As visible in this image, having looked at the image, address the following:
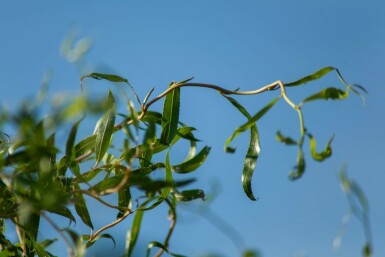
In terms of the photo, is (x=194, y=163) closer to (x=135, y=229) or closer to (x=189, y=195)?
(x=189, y=195)

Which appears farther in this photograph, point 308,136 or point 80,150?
point 80,150

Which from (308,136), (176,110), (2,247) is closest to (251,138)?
(176,110)

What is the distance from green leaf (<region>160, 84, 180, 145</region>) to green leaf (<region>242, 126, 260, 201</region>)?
9 centimetres

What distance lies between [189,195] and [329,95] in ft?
1.09

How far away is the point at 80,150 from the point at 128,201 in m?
0.09

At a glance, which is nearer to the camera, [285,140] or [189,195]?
[285,140]

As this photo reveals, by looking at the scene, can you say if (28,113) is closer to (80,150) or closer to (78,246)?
(78,246)

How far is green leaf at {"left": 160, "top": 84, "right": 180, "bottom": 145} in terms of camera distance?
3.02 feet

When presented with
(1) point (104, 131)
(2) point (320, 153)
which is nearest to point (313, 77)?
(2) point (320, 153)

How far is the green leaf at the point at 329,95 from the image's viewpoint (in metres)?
0.70

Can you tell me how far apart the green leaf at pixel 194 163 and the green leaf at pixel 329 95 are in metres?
0.33

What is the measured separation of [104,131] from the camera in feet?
2.87

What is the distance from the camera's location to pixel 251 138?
3.08 feet

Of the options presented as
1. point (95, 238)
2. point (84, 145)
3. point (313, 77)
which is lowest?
point (95, 238)
